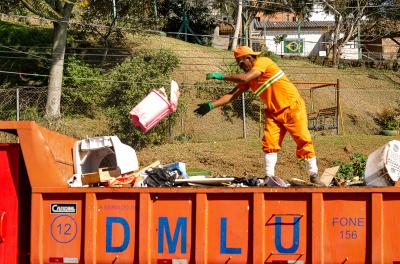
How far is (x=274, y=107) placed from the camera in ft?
21.7

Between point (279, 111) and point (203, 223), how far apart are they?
163 cm

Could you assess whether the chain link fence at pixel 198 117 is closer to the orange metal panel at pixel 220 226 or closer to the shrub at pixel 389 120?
the shrub at pixel 389 120

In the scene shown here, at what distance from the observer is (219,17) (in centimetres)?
3634

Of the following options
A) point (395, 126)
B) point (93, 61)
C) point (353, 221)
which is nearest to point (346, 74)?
point (395, 126)

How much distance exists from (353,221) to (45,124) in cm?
1248

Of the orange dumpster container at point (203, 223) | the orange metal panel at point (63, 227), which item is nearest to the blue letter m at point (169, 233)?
the orange dumpster container at point (203, 223)

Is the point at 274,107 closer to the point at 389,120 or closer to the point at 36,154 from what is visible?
the point at 36,154

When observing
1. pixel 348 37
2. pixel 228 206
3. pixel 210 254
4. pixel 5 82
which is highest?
pixel 348 37

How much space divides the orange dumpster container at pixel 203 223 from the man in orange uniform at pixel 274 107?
98 centimetres

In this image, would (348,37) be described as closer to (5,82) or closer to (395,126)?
(395,126)

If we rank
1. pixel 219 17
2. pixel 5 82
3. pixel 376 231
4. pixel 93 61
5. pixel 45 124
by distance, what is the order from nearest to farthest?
pixel 376 231
pixel 45 124
pixel 5 82
pixel 93 61
pixel 219 17

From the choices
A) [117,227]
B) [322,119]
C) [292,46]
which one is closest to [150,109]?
[117,227]

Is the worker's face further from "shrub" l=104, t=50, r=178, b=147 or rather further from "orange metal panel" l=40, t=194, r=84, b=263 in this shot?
"shrub" l=104, t=50, r=178, b=147

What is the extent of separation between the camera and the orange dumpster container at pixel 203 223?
5375mm
